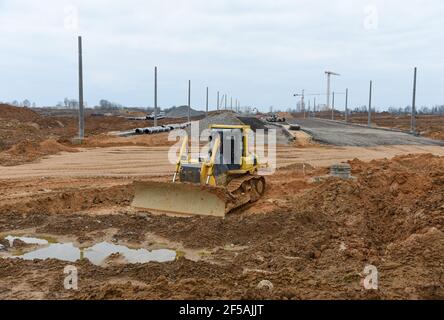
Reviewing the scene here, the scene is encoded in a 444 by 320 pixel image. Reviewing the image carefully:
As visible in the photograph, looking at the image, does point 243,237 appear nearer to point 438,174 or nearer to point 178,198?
point 178,198

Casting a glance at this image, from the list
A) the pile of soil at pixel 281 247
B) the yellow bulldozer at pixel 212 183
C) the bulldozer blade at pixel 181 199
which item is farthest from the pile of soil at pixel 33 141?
the yellow bulldozer at pixel 212 183

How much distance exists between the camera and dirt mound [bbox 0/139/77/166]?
68.9 ft

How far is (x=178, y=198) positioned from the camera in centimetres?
1105

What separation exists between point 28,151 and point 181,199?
1487 centimetres

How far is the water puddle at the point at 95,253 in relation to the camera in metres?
8.07

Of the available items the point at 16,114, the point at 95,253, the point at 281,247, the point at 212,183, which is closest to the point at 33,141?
the point at 212,183

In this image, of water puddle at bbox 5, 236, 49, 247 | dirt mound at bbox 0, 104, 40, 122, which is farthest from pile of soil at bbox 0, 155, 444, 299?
dirt mound at bbox 0, 104, 40, 122

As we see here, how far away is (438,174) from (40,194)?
11.5 meters

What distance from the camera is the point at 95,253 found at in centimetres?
838

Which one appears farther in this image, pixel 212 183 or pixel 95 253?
pixel 212 183

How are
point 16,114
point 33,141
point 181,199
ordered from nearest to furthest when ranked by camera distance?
point 181,199 < point 33,141 < point 16,114

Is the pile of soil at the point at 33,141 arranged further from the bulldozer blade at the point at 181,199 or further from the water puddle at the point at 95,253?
the water puddle at the point at 95,253

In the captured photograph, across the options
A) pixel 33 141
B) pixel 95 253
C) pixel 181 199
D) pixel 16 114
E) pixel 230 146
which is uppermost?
pixel 16 114

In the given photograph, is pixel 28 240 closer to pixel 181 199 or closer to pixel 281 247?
pixel 181 199
